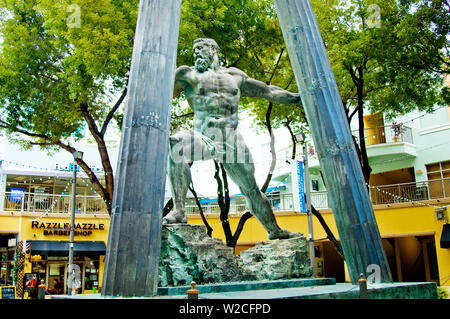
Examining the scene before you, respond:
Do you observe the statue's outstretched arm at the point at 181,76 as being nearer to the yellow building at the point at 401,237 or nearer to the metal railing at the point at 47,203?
the yellow building at the point at 401,237

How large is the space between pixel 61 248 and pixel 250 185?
18.4 m

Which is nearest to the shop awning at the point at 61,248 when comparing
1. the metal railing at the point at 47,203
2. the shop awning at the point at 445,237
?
the metal railing at the point at 47,203

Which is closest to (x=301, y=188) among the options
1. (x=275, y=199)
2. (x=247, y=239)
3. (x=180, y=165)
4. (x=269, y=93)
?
(x=275, y=199)

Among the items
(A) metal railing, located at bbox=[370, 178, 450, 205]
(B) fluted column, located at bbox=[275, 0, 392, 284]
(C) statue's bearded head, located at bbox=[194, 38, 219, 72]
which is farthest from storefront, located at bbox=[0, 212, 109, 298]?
(B) fluted column, located at bbox=[275, 0, 392, 284]

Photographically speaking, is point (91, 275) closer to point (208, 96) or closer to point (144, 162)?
point (208, 96)

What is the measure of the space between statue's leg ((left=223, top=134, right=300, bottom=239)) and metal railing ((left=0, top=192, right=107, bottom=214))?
17.1 meters

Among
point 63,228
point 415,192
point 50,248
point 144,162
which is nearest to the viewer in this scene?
point 144,162

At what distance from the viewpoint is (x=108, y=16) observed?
13680mm

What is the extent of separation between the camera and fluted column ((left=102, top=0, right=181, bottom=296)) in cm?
500

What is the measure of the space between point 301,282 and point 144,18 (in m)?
4.05

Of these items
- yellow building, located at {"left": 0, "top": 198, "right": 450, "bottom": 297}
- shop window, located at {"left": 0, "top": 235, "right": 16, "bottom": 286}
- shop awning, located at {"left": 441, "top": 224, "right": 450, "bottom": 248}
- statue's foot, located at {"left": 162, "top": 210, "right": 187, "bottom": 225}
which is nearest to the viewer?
statue's foot, located at {"left": 162, "top": 210, "right": 187, "bottom": 225}

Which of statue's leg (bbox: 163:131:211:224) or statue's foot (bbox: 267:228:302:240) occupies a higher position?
statue's leg (bbox: 163:131:211:224)

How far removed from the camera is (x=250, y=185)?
24.0 feet

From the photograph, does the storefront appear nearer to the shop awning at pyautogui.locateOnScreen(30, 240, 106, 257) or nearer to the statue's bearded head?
the shop awning at pyautogui.locateOnScreen(30, 240, 106, 257)
